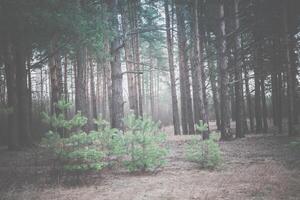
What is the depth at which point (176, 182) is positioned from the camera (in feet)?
23.9

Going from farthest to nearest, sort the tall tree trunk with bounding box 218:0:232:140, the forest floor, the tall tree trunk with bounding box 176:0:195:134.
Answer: the tall tree trunk with bounding box 176:0:195:134 → the tall tree trunk with bounding box 218:0:232:140 → the forest floor

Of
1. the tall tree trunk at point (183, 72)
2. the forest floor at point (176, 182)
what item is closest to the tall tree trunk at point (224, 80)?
the tall tree trunk at point (183, 72)

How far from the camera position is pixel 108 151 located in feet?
27.0

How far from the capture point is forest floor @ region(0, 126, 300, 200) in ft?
20.4

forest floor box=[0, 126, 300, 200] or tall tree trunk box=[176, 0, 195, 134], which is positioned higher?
tall tree trunk box=[176, 0, 195, 134]

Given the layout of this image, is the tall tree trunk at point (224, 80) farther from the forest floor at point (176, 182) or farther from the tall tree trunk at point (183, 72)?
the forest floor at point (176, 182)

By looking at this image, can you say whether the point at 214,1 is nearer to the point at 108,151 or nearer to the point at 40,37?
the point at 40,37

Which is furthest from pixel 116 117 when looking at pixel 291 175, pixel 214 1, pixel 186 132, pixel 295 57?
pixel 295 57

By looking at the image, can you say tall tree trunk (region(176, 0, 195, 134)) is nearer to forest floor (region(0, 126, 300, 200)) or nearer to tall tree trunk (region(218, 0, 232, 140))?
tall tree trunk (region(218, 0, 232, 140))

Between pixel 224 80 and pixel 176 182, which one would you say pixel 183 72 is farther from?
pixel 176 182

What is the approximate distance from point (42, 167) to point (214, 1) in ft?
37.5

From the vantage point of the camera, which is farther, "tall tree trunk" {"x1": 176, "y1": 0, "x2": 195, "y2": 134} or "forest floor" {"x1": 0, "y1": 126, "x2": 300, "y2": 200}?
"tall tree trunk" {"x1": 176, "y1": 0, "x2": 195, "y2": 134}

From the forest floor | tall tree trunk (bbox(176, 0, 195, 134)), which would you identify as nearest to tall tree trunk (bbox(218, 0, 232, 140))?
tall tree trunk (bbox(176, 0, 195, 134))

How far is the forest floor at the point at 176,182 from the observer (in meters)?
6.23
